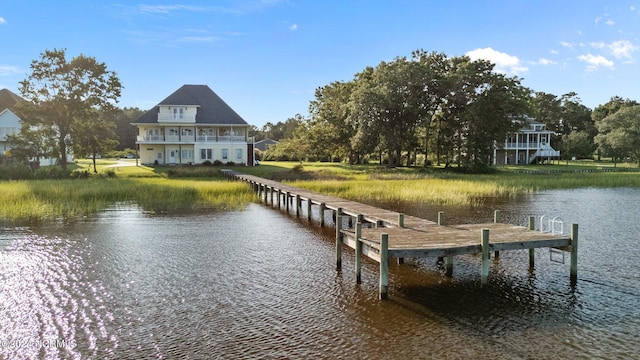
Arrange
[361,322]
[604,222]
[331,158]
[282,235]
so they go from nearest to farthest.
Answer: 1. [361,322]
2. [282,235]
3. [604,222]
4. [331,158]

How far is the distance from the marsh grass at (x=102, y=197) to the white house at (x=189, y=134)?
24.4m

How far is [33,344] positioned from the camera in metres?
8.41

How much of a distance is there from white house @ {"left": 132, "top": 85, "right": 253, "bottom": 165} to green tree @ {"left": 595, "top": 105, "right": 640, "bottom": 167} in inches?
→ 2063

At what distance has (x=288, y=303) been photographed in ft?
34.5

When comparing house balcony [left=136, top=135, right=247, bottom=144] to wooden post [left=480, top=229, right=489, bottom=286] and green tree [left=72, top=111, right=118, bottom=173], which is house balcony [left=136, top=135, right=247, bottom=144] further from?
wooden post [left=480, top=229, right=489, bottom=286]

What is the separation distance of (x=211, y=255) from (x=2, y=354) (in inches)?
284

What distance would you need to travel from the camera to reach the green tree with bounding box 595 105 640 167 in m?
68.9

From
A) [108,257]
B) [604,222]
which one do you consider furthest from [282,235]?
[604,222]

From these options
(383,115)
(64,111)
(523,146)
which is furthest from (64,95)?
(523,146)

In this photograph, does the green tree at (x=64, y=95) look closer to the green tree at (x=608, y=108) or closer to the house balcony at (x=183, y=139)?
the house balcony at (x=183, y=139)

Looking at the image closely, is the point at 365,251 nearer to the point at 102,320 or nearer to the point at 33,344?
the point at 102,320

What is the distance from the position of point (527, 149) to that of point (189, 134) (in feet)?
172

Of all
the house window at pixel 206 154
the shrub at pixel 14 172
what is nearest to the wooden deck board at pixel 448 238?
the shrub at pixel 14 172

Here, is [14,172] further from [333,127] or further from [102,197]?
[333,127]
